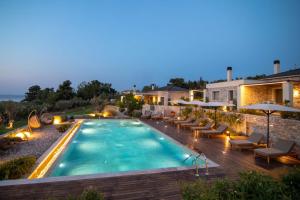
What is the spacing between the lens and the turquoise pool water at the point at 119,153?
7785 millimetres

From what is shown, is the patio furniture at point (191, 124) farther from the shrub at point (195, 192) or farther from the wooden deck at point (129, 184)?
the shrub at point (195, 192)

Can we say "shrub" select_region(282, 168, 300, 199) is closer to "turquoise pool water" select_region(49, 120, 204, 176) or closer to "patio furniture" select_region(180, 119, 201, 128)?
"turquoise pool water" select_region(49, 120, 204, 176)

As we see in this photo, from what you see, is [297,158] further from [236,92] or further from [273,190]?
[236,92]

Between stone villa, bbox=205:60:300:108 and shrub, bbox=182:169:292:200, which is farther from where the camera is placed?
stone villa, bbox=205:60:300:108

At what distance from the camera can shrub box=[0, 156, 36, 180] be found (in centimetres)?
522

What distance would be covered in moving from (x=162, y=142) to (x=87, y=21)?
73.3ft

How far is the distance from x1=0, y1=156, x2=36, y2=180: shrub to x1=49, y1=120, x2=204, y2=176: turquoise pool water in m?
0.74

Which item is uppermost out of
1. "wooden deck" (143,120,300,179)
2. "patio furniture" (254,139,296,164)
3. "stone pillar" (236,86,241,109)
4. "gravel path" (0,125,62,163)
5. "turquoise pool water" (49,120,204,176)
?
"stone pillar" (236,86,241,109)

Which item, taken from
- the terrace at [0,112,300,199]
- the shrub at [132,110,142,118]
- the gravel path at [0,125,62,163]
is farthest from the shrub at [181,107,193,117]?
the gravel path at [0,125,62,163]

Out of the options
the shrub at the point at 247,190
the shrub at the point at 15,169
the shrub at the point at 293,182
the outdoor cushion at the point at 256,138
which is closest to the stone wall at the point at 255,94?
the outdoor cushion at the point at 256,138

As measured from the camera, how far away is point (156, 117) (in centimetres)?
1995

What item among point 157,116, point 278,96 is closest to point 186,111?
point 157,116

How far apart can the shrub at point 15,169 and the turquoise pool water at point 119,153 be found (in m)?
0.74

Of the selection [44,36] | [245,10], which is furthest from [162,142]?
[245,10]
